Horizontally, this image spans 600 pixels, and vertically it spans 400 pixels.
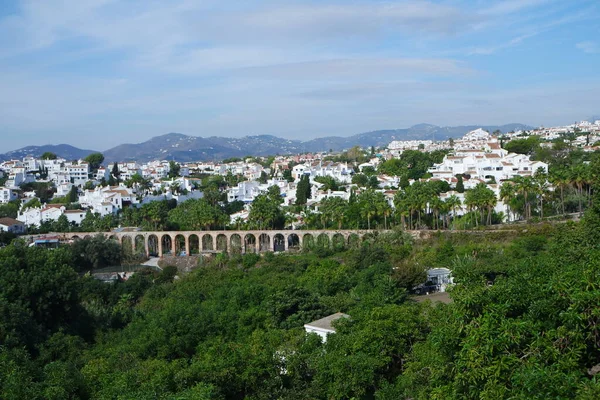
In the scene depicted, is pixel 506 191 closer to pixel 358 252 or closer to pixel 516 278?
pixel 358 252

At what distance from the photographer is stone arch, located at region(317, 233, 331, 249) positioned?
4128cm

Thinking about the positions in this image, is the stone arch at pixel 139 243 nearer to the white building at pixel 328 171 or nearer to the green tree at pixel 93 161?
the white building at pixel 328 171

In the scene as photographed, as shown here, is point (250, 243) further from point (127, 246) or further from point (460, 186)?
point (460, 186)

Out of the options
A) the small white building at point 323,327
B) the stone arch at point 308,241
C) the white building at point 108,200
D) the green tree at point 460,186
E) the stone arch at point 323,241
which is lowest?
the stone arch at point 308,241

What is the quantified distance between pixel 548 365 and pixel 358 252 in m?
24.7

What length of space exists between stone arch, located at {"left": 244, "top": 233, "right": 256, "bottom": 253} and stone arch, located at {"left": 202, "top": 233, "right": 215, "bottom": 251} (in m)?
2.89

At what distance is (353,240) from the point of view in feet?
139

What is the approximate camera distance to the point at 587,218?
2173cm

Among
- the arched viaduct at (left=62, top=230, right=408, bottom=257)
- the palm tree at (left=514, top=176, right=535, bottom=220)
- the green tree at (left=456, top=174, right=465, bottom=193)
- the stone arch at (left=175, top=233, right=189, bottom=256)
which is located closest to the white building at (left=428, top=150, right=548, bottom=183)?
the green tree at (left=456, top=174, right=465, bottom=193)

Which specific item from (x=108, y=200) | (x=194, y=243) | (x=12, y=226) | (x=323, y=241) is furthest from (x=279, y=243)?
(x=12, y=226)

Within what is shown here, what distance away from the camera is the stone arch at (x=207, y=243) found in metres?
49.9

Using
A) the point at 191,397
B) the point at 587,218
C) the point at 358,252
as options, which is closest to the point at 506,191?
the point at 358,252

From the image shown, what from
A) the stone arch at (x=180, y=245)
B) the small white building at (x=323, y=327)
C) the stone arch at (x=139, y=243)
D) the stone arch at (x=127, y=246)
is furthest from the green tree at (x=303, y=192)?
the small white building at (x=323, y=327)

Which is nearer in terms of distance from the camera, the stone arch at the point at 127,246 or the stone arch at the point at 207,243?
the stone arch at the point at 127,246
